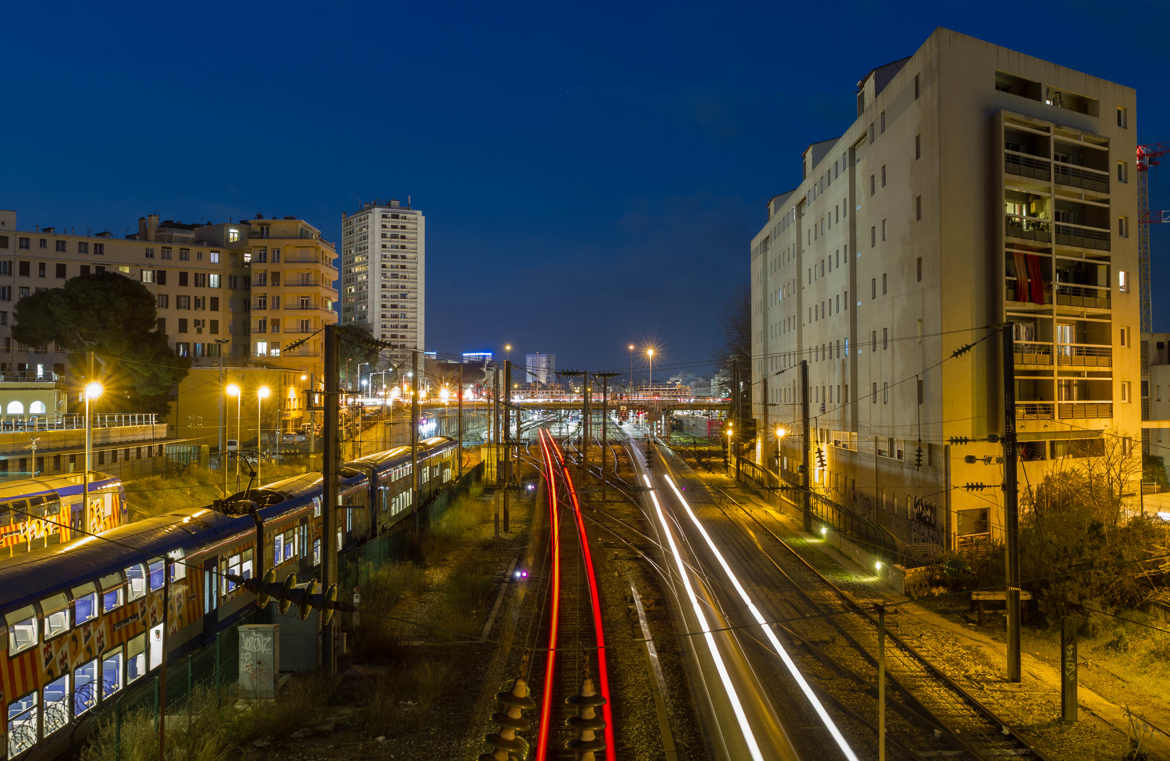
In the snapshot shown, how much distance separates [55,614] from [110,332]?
112ft

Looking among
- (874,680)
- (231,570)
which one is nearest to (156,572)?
(231,570)

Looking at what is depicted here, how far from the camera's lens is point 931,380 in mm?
28547

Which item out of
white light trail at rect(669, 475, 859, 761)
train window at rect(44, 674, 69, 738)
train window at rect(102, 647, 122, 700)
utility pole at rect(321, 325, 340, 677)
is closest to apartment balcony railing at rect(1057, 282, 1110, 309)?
white light trail at rect(669, 475, 859, 761)

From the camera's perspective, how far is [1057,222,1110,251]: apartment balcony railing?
3052 centimetres

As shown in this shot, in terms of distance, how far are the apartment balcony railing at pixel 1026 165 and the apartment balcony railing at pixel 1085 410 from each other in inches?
355

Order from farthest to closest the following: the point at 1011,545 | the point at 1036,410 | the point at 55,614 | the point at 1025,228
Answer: the point at 1025,228 < the point at 1036,410 < the point at 1011,545 < the point at 55,614

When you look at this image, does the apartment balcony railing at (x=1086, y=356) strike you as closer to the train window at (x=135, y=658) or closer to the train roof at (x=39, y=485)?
the train window at (x=135, y=658)

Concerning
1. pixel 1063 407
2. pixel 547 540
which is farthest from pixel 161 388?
pixel 1063 407

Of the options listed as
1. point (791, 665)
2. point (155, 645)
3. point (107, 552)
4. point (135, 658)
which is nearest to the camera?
point (107, 552)

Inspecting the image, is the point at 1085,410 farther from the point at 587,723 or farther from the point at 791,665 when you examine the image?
the point at 587,723

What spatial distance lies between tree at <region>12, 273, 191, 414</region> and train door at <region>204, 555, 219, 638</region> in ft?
93.9

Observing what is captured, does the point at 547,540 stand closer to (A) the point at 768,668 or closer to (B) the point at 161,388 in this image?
(A) the point at 768,668

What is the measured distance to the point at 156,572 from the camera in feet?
41.6

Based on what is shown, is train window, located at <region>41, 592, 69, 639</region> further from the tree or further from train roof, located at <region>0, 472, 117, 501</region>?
the tree
